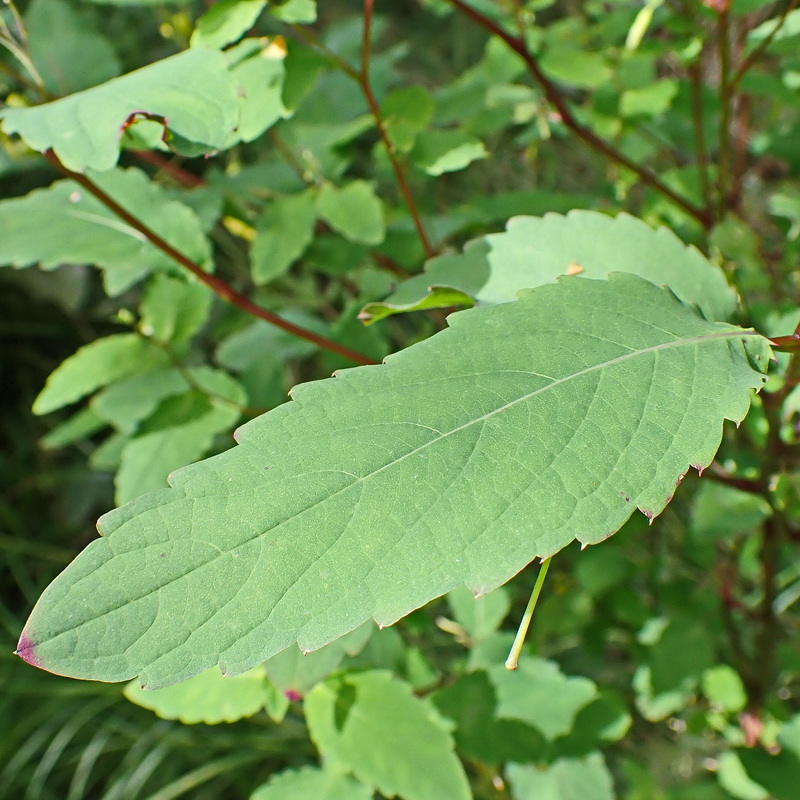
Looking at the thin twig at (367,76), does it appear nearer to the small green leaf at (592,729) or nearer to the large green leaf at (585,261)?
the large green leaf at (585,261)

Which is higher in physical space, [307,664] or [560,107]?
[560,107]

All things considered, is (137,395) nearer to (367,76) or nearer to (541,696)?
(367,76)

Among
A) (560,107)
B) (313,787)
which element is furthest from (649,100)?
(313,787)

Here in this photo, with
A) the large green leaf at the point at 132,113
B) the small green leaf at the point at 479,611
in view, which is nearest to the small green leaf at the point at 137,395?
the large green leaf at the point at 132,113

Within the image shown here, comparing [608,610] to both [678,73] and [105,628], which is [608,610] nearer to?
[105,628]

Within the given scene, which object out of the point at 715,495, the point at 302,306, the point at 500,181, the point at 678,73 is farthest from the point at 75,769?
the point at 678,73

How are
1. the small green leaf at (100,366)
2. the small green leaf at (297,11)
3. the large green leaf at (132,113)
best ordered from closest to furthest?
the large green leaf at (132,113)
the small green leaf at (297,11)
the small green leaf at (100,366)

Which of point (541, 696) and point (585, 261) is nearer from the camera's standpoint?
point (585, 261)
